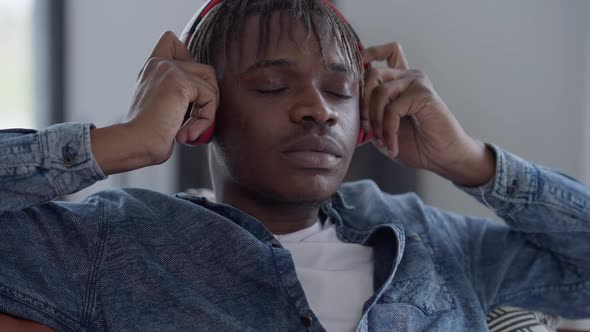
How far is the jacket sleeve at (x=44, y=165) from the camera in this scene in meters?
0.99

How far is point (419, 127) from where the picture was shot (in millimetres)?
1368

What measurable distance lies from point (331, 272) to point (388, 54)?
0.48 metres

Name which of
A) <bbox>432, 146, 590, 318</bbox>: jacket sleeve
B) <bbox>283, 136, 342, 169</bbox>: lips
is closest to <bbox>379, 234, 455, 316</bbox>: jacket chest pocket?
<bbox>432, 146, 590, 318</bbox>: jacket sleeve

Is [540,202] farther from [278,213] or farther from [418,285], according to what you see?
[278,213]

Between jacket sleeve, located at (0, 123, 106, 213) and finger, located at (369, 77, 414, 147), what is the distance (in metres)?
0.53

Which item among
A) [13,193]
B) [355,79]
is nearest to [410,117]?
[355,79]

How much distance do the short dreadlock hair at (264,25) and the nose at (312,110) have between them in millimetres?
89

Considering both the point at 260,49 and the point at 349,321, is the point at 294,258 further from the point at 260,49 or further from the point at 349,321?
the point at 260,49

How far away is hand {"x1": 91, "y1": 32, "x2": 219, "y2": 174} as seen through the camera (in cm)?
104

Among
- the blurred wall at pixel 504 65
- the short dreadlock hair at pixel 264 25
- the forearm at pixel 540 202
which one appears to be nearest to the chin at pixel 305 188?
the short dreadlock hair at pixel 264 25

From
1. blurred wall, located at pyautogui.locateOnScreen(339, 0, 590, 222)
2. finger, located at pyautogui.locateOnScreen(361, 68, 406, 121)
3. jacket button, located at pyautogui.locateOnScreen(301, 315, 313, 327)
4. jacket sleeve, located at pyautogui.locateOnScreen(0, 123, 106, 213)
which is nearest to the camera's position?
jacket sleeve, located at pyautogui.locateOnScreen(0, 123, 106, 213)

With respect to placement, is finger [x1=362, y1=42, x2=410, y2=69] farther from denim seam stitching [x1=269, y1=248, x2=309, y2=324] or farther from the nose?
denim seam stitching [x1=269, y1=248, x2=309, y2=324]

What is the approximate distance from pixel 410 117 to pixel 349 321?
0.44m

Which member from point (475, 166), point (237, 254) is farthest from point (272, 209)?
point (475, 166)
